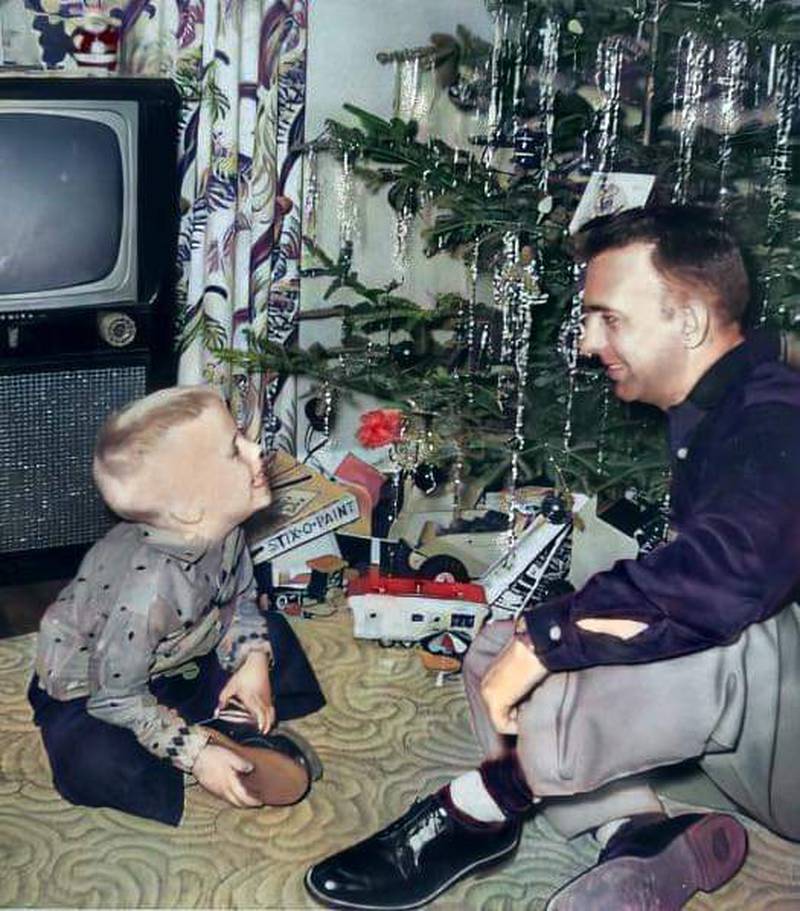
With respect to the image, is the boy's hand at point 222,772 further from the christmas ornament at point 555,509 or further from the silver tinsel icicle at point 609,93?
the silver tinsel icicle at point 609,93

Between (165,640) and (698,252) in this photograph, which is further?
(165,640)

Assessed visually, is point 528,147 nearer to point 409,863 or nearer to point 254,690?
point 254,690

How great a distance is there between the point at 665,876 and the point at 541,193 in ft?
2.22

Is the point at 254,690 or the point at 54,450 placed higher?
the point at 54,450

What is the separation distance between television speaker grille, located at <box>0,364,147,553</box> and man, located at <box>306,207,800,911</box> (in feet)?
1.38

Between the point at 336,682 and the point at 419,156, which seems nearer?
the point at 419,156

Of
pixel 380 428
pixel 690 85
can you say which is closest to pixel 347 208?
pixel 380 428

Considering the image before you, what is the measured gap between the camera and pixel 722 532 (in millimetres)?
1176

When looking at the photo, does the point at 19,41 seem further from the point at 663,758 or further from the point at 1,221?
the point at 663,758

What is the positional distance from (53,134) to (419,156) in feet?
1.14

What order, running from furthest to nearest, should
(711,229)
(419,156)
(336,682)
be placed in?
1. (336,682)
2. (419,156)
3. (711,229)

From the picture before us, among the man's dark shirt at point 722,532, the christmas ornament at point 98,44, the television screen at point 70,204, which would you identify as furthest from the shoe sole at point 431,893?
the christmas ornament at point 98,44

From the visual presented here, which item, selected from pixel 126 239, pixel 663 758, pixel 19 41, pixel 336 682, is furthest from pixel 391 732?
pixel 19 41

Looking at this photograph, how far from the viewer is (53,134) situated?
1221mm
